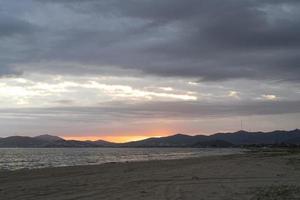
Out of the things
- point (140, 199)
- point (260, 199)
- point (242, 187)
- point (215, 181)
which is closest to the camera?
point (260, 199)

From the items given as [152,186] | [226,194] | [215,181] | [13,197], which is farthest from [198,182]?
[13,197]

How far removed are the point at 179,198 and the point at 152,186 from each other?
413 centimetres

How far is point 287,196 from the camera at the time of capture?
12859mm

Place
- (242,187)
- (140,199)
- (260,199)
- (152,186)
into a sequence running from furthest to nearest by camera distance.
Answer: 1. (152,186)
2. (242,187)
3. (140,199)
4. (260,199)

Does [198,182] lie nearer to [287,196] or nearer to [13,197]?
[287,196]

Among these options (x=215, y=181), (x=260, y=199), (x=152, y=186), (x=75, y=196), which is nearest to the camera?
(x=260, y=199)

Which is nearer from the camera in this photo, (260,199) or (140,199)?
(260,199)

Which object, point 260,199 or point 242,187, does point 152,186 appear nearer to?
point 242,187

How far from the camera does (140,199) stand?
13.2 metres

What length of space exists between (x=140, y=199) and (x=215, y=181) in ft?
20.9

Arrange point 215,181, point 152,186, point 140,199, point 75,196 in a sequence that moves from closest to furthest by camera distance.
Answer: point 140,199 < point 75,196 < point 152,186 < point 215,181

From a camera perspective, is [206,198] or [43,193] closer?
[206,198]

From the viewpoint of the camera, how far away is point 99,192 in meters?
15.6

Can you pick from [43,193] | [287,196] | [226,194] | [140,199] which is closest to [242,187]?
[226,194]
